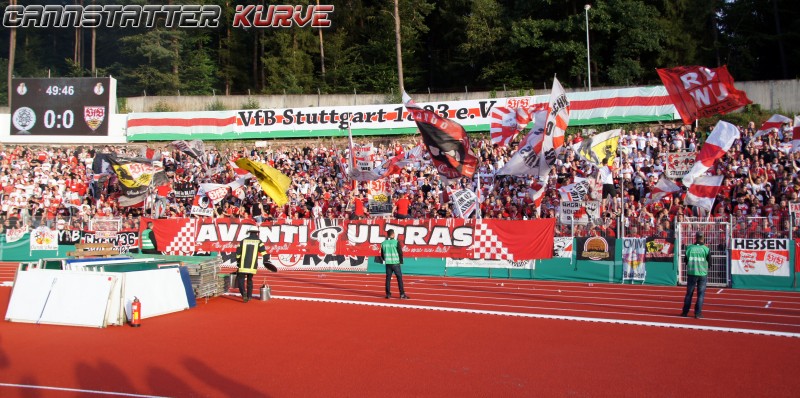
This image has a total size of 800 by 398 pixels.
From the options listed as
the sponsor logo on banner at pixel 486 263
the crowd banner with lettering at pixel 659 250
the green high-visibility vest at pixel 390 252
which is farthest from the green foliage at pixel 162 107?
the crowd banner with lettering at pixel 659 250

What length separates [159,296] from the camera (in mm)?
13805

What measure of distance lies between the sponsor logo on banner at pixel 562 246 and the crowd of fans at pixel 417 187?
29 cm

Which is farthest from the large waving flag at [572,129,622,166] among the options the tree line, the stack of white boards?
the tree line

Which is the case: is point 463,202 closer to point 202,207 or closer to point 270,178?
point 270,178

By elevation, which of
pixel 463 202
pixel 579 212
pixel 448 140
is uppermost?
pixel 448 140

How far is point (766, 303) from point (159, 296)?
13.8 m

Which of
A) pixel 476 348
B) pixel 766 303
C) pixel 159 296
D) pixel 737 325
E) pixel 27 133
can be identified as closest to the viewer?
pixel 476 348

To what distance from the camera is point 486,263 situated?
21.6 metres

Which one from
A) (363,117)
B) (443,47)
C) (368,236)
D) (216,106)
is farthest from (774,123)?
(443,47)

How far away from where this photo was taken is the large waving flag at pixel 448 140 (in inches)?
817

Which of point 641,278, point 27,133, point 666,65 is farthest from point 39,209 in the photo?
point 666,65

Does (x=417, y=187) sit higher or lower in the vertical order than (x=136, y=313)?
higher

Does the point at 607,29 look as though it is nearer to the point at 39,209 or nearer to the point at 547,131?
the point at 547,131

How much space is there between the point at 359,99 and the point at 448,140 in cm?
2006
